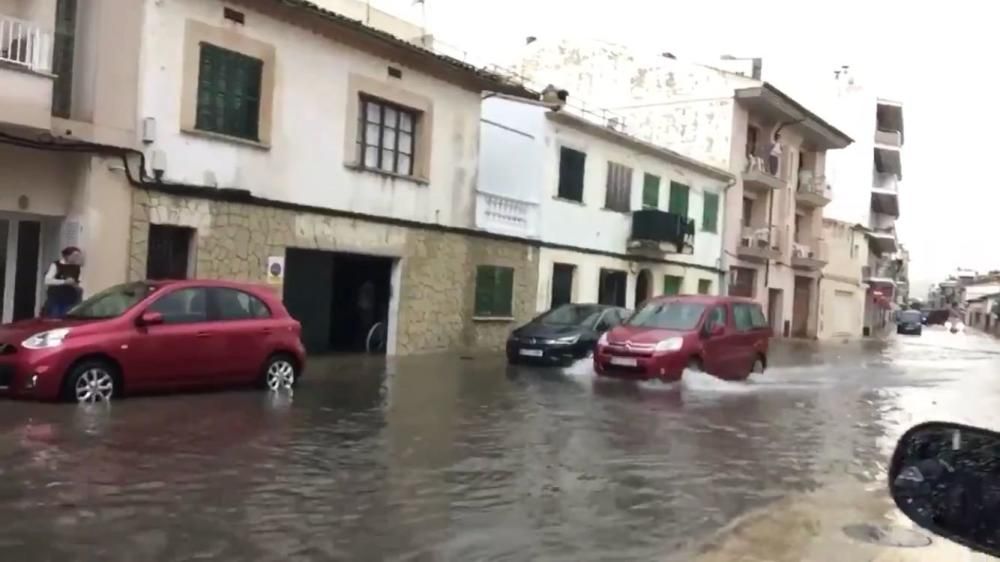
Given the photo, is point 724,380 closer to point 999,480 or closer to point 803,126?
point 999,480

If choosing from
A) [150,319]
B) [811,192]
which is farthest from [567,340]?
[811,192]

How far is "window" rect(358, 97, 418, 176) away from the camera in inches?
813

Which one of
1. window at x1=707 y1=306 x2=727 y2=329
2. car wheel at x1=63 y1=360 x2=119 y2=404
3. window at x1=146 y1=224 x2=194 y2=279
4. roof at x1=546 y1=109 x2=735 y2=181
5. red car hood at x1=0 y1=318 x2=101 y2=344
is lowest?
car wheel at x1=63 y1=360 x2=119 y2=404

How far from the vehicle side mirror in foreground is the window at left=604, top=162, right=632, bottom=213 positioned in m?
26.6

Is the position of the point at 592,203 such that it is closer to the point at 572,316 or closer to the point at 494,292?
the point at 494,292

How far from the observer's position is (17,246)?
50.7 feet

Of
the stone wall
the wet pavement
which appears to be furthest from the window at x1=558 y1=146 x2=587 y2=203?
the wet pavement

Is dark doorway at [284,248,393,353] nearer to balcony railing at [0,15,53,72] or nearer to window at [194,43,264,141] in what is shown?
window at [194,43,264,141]

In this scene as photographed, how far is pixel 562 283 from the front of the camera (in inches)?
1094

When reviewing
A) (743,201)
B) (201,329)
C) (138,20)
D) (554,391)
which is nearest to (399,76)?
(138,20)

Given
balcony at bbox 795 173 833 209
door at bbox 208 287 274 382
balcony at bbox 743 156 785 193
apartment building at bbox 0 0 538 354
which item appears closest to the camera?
door at bbox 208 287 274 382

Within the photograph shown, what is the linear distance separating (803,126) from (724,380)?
2758 cm

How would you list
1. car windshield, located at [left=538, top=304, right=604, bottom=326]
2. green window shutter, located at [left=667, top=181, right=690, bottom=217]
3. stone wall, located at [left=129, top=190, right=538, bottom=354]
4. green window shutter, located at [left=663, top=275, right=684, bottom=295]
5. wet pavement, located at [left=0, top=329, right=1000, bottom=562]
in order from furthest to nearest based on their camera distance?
green window shutter, located at [left=663, top=275, right=684, bottom=295] < green window shutter, located at [left=667, top=181, right=690, bottom=217] < car windshield, located at [left=538, top=304, right=604, bottom=326] < stone wall, located at [left=129, top=190, right=538, bottom=354] < wet pavement, located at [left=0, top=329, right=1000, bottom=562]

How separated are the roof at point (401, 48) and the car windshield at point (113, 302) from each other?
6.82 metres
